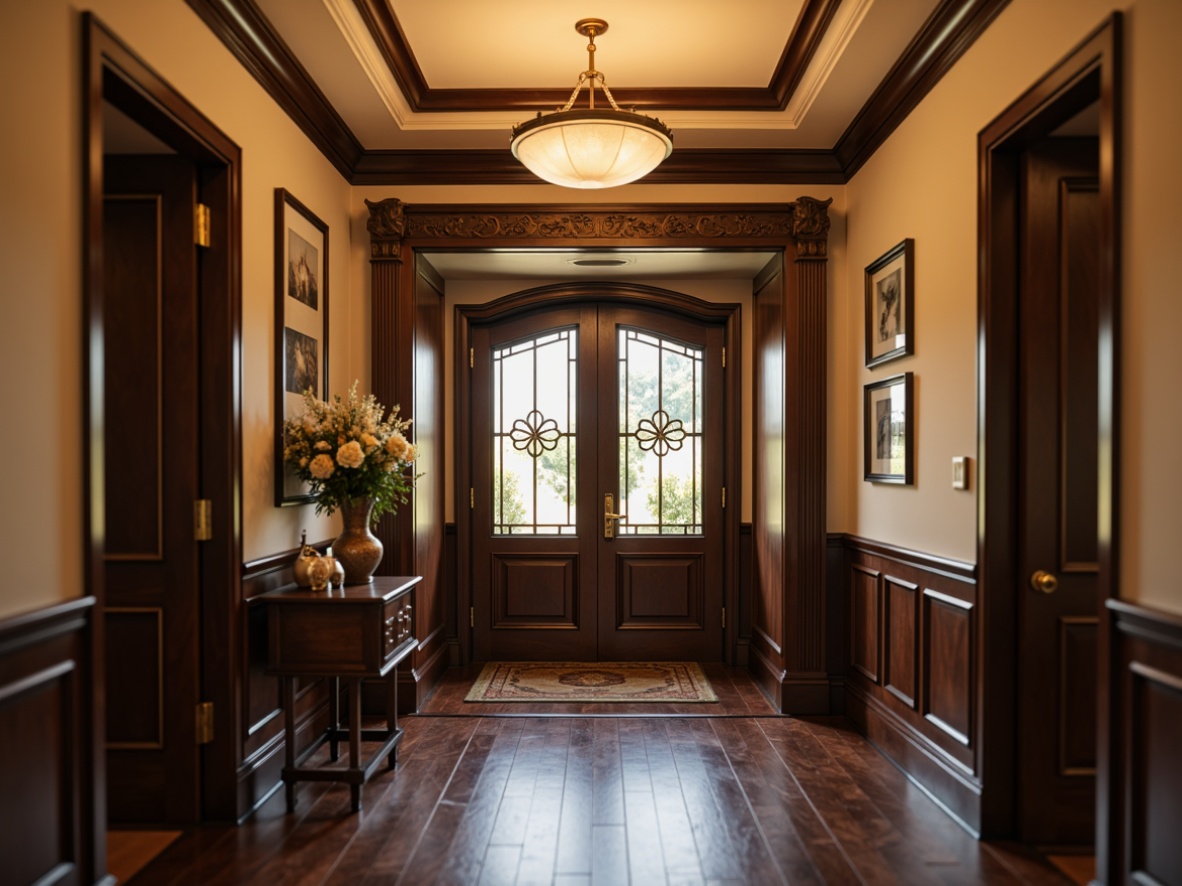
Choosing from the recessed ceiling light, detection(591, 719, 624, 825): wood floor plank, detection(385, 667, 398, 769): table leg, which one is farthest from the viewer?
the recessed ceiling light

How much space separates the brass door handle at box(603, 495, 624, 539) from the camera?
613 cm

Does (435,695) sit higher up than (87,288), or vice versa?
(87,288)

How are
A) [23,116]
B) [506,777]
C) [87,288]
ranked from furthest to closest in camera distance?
[506,777] < [87,288] < [23,116]

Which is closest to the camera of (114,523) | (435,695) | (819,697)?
(114,523)

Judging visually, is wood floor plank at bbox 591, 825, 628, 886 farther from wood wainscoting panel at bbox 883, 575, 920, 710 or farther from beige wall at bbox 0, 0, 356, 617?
beige wall at bbox 0, 0, 356, 617

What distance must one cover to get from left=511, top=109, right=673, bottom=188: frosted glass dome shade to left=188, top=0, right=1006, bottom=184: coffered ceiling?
0.48 m

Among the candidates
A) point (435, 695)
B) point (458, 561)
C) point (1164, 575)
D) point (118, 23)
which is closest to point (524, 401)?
point (458, 561)

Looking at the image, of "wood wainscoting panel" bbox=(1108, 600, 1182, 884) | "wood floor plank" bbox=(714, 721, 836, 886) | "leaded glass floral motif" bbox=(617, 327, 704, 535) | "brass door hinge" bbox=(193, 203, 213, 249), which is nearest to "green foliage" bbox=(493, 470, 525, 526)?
"leaded glass floral motif" bbox=(617, 327, 704, 535)

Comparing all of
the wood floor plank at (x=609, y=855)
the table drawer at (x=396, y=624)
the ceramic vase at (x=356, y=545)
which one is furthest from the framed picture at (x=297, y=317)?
the wood floor plank at (x=609, y=855)

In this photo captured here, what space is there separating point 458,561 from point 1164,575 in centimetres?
447

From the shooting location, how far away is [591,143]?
3641 mm

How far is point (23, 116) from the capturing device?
217 centimetres

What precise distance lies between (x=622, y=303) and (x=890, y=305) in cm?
224

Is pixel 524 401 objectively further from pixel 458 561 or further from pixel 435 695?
pixel 435 695
